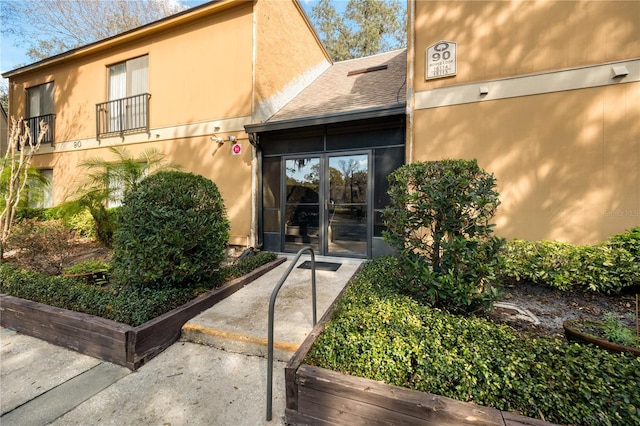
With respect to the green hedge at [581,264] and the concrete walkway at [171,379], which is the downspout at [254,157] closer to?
the concrete walkway at [171,379]

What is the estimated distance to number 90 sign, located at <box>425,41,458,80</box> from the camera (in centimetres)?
484

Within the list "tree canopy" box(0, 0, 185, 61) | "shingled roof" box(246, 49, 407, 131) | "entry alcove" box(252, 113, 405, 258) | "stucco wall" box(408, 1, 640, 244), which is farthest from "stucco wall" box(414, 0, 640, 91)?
"tree canopy" box(0, 0, 185, 61)

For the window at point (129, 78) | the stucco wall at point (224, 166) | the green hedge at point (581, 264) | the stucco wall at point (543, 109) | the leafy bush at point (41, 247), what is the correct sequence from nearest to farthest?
the green hedge at point (581, 264)
the stucco wall at point (543, 109)
the leafy bush at point (41, 247)
the stucco wall at point (224, 166)
the window at point (129, 78)

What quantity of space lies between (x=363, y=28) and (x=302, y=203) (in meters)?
15.7

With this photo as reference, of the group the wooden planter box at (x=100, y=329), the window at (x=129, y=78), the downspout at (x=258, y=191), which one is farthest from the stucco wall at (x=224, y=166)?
the wooden planter box at (x=100, y=329)

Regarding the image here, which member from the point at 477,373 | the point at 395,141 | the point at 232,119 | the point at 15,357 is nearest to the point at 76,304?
the point at 15,357

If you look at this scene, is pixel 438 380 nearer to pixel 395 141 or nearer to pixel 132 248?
pixel 132 248

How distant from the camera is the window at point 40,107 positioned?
9.17 meters

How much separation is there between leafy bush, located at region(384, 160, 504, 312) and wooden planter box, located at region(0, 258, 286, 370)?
8.14 feet

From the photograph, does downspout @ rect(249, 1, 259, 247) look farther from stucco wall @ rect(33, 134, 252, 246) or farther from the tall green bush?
the tall green bush

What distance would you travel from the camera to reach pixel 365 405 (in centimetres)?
164

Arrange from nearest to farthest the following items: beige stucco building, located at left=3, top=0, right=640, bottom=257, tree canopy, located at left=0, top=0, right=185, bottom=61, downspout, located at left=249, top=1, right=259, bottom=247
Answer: beige stucco building, located at left=3, top=0, right=640, bottom=257 < downspout, located at left=249, top=1, right=259, bottom=247 < tree canopy, located at left=0, top=0, right=185, bottom=61

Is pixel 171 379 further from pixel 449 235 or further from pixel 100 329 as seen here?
pixel 449 235

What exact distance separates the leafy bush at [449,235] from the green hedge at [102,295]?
257 centimetres
